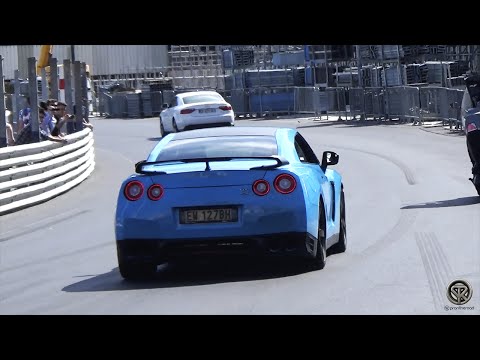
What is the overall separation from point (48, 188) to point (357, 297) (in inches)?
531

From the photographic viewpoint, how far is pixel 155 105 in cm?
6172

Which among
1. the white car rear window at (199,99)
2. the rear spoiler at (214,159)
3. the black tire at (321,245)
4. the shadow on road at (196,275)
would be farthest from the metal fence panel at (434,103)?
the rear spoiler at (214,159)

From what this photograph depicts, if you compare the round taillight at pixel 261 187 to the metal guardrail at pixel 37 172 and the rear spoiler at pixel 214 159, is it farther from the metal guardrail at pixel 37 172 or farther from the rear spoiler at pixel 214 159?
the metal guardrail at pixel 37 172

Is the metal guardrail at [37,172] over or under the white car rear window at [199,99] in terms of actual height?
under

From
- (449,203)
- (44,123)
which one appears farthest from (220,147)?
(44,123)

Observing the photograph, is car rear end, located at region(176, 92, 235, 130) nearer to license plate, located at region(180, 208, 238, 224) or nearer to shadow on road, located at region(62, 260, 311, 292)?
shadow on road, located at region(62, 260, 311, 292)

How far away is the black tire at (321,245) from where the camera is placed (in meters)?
11.1

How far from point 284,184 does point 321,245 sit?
795 mm

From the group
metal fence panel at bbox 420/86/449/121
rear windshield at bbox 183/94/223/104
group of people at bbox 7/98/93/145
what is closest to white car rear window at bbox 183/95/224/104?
rear windshield at bbox 183/94/223/104

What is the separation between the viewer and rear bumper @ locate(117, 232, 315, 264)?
34.7ft

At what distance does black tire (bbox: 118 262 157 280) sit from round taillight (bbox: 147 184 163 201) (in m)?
0.63
